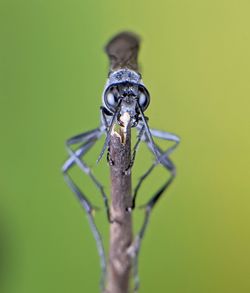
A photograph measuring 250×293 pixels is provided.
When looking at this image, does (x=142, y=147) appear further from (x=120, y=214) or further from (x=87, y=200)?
(x=120, y=214)

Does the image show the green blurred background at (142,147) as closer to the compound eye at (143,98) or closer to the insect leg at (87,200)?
the insect leg at (87,200)

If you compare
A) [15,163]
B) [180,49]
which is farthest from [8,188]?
[180,49]

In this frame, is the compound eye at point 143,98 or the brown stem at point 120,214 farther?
the compound eye at point 143,98

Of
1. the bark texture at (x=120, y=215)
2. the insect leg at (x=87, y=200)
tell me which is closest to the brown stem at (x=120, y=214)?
the bark texture at (x=120, y=215)

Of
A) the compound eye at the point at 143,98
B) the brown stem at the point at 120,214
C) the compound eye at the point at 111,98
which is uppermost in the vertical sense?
the compound eye at the point at 111,98

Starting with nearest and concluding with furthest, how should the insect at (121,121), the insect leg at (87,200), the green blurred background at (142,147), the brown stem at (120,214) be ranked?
the brown stem at (120,214)
the insect at (121,121)
the insect leg at (87,200)
the green blurred background at (142,147)

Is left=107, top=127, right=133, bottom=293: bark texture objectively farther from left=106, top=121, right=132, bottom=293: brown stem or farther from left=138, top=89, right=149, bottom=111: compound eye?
left=138, top=89, right=149, bottom=111: compound eye

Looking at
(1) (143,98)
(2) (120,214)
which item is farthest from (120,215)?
(1) (143,98)

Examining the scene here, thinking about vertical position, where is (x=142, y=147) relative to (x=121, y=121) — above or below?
above

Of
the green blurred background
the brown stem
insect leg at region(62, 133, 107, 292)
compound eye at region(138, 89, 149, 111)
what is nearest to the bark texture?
the brown stem
